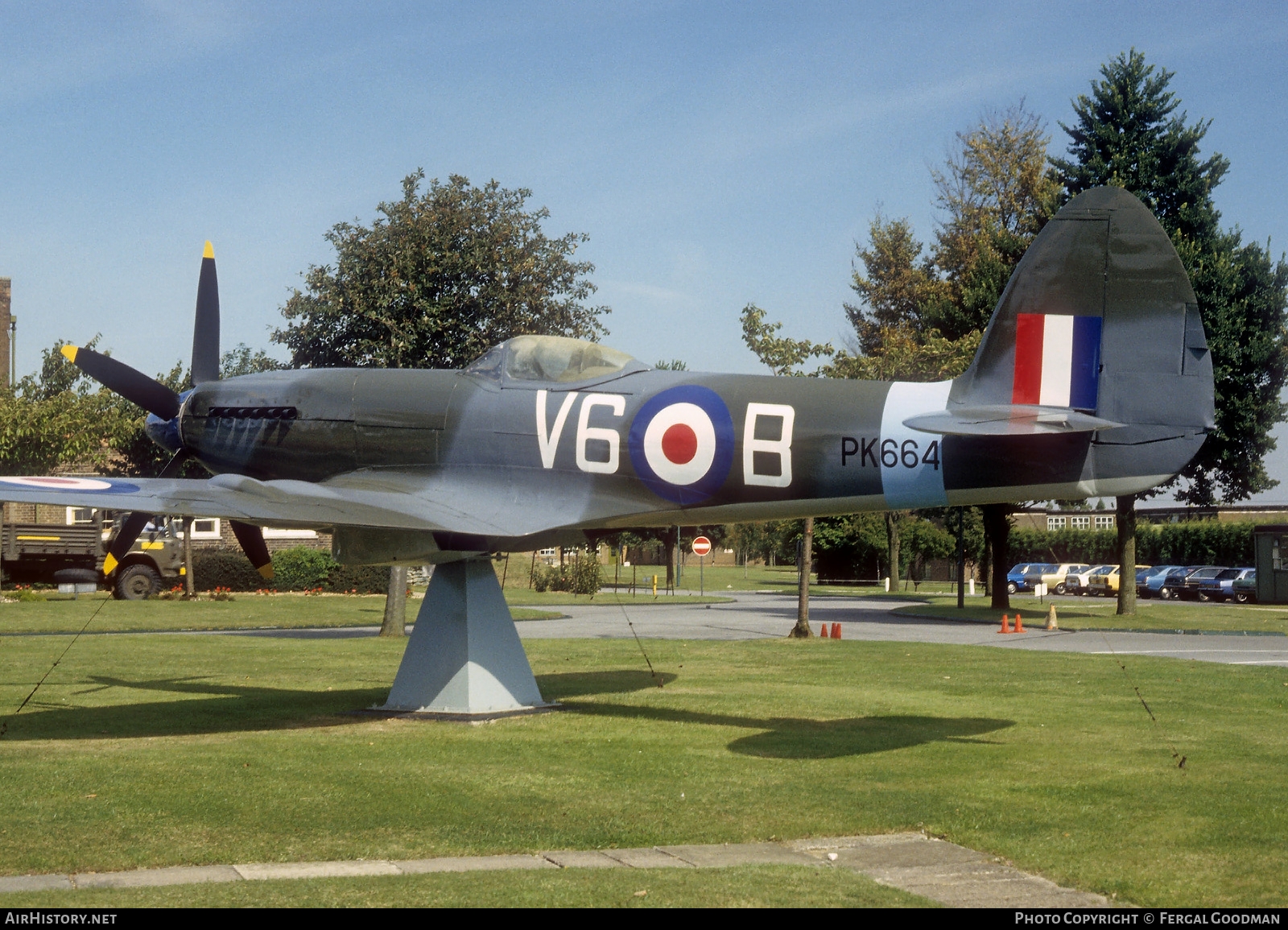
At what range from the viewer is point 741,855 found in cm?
786

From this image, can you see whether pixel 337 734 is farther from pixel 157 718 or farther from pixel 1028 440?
pixel 1028 440

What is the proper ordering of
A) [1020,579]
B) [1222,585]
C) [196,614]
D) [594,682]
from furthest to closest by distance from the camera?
[1020,579], [1222,585], [196,614], [594,682]

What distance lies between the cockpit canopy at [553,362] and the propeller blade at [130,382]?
14.1ft

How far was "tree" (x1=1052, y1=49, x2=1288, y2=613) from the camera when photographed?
1458 inches

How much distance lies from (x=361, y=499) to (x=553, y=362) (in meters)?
2.64

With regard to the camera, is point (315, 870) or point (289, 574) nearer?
point (315, 870)

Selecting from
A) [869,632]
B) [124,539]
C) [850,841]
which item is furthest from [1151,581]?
[850,841]

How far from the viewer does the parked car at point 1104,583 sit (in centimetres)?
6300

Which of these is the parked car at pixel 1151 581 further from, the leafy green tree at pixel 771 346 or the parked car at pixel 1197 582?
the leafy green tree at pixel 771 346

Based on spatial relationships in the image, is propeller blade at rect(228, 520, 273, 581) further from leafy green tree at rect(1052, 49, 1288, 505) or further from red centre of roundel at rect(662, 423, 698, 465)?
leafy green tree at rect(1052, 49, 1288, 505)

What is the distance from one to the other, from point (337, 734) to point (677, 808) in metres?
5.18

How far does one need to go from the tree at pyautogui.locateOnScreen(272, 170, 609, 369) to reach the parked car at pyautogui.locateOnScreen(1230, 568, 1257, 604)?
40413mm

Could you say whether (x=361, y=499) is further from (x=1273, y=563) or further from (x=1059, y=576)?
(x=1059, y=576)

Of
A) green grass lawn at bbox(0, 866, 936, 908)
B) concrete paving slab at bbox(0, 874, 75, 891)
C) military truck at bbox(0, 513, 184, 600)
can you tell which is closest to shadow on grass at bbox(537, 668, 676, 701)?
green grass lawn at bbox(0, 866, 936, 908)
